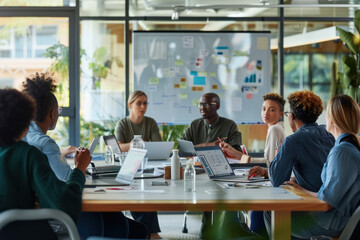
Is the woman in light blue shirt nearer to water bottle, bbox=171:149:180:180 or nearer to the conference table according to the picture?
the conference table

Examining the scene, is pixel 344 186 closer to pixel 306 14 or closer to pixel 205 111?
pixel 205 111

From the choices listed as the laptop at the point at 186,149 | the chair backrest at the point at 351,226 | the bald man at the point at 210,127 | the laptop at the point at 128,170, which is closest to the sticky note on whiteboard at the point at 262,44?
the bald man at the point at 210,127

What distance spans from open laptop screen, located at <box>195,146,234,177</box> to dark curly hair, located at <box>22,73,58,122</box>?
3.19ft

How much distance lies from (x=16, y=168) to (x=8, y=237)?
0.28 metres

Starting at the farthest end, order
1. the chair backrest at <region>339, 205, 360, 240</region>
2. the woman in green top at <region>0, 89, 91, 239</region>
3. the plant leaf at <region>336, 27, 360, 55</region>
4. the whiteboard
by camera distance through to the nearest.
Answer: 1. the whiteboard
2. the plant leaf at <region>336, 27, 360, 55</region>
3. the chair backrest at <region>339, 205, 360, 240</region>
4. the woman in green top at <region>0, 89, 91, 239</region>

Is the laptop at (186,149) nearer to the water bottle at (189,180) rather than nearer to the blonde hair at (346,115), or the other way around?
the water bottle at (189,180)

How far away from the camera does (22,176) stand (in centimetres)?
216

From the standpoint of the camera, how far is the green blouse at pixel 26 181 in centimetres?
214

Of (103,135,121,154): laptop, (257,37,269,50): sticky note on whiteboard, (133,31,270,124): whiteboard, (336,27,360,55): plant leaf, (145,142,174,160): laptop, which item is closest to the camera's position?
(103,135,121,154): laptop

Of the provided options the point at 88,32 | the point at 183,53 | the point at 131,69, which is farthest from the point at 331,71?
the point at 88,32

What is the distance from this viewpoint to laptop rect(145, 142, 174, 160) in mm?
4484

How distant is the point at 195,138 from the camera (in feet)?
18.4

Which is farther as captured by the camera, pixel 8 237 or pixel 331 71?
pixel 331 71

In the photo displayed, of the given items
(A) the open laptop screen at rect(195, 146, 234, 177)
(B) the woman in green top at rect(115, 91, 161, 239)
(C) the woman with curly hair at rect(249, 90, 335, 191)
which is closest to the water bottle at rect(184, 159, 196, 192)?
(A) the open laptop screen at rect(195, 146, 234, 177)
